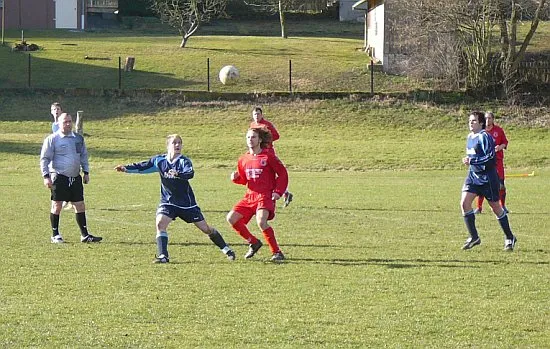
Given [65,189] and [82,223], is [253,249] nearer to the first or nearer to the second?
[82,223]

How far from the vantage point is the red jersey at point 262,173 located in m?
12.4

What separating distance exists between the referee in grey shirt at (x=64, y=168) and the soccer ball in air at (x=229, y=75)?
30693 mm

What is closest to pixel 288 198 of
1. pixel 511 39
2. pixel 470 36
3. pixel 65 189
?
pixel 65 189

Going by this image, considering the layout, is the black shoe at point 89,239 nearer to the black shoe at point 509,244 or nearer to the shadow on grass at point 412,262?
the shadow on grass at point 412,262

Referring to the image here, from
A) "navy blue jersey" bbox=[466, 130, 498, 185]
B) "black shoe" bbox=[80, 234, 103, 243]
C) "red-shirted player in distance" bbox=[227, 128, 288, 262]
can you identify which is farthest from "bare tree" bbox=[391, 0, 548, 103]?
"red-shirted player in distance" bbox=[227, 128, 288, 262]

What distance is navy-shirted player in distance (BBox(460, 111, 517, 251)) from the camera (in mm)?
13531

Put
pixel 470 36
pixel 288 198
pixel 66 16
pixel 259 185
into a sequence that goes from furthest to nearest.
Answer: pixel 66 16
pixel 470 36
pixel 288 198
pixel 259 185

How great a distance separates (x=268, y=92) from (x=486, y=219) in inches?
1003

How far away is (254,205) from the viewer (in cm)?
1256

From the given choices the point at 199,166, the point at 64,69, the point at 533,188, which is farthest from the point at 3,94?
the point at 533,188

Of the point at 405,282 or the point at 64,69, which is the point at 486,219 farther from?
the point at 64,69

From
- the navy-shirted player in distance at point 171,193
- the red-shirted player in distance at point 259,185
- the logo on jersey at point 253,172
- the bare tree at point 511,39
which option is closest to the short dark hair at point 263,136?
the red-shirted player in distance at point 259,185

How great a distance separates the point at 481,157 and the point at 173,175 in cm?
436

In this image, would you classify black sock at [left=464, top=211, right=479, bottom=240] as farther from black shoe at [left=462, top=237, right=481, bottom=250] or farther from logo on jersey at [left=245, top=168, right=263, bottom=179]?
logo on jersey at [left=245, top=168, right=263, bottom=179]
